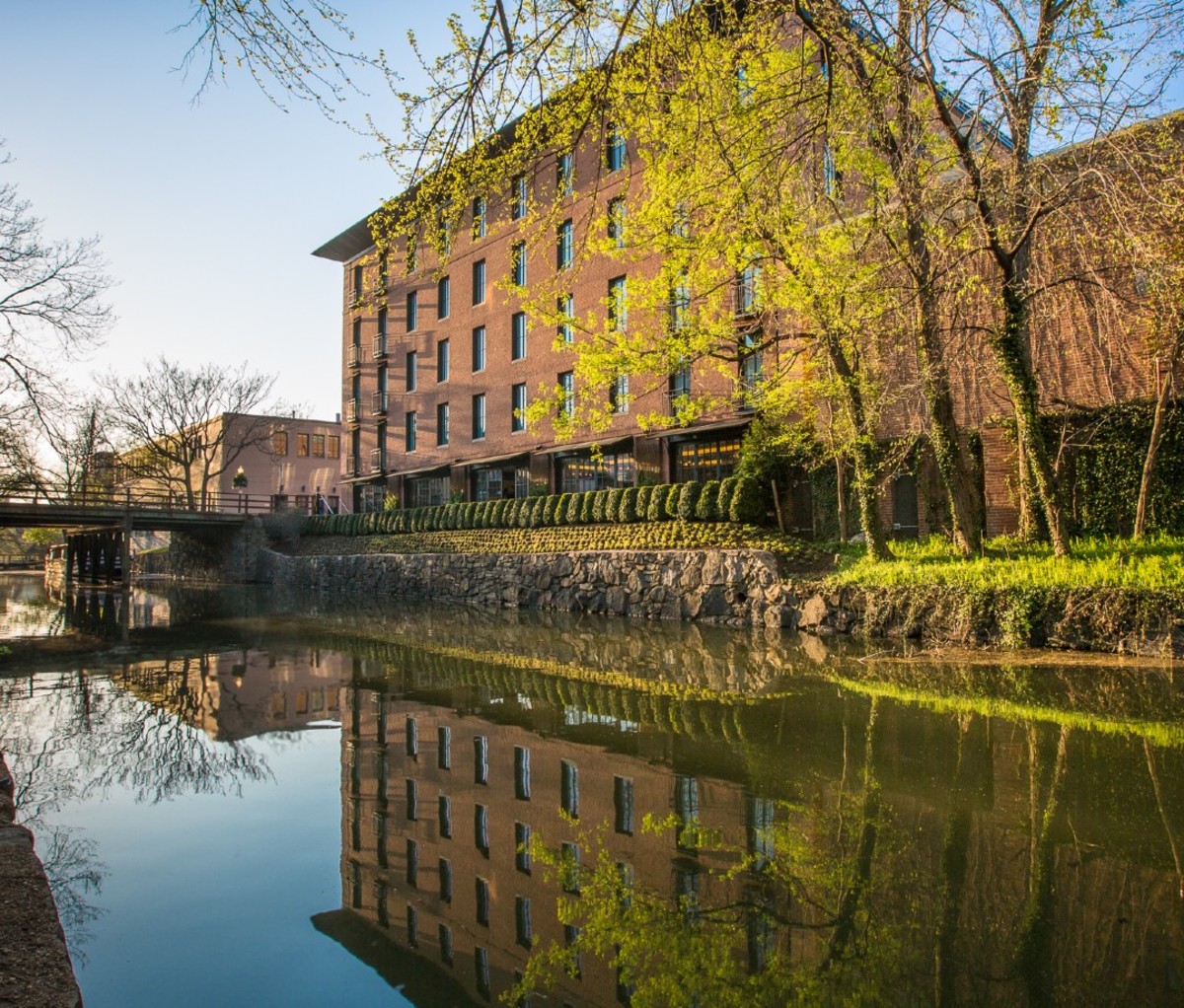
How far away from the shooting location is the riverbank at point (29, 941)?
6.91 ft

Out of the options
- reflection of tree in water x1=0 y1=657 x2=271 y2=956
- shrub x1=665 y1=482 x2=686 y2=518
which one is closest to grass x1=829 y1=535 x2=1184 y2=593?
shrub x1=665 y1=482 x2=686 y2=518

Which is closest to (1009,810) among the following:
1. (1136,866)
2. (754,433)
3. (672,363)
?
(1136,866)

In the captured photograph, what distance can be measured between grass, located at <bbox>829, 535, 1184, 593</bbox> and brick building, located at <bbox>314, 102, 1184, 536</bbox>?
175 centimetres

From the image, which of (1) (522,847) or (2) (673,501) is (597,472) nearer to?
(2) (673,501)

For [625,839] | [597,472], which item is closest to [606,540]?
[597,472]

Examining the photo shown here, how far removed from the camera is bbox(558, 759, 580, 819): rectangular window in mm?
4434

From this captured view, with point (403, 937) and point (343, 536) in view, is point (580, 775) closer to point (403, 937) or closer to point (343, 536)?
point (403, 937)

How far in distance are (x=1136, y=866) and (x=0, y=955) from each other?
436 centimetres

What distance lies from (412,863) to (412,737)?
2422mm

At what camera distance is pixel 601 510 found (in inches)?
805

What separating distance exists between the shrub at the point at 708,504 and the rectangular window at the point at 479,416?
13.1 metres

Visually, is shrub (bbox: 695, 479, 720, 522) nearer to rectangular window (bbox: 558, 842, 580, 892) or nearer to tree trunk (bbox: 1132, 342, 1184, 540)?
tree trunk (bbox: 1132, 342, 1184, 540)

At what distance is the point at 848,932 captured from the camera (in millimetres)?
2861

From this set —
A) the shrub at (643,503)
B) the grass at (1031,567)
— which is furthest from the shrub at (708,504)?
the grass at (1031,567)
